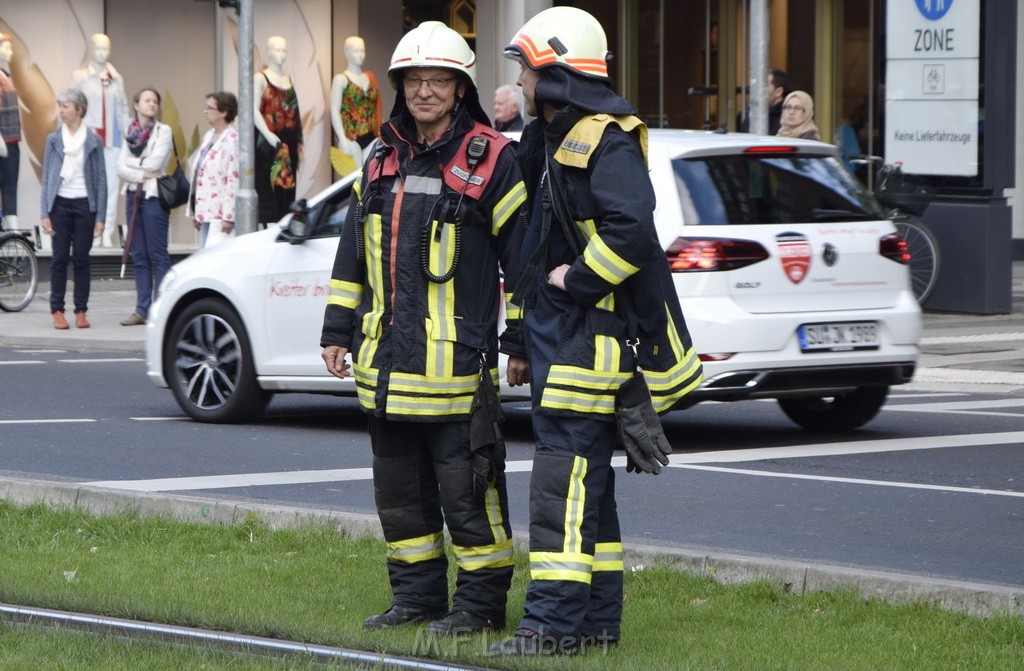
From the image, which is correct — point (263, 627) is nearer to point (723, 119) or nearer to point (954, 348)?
point (954, 348)

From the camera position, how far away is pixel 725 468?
8727mm

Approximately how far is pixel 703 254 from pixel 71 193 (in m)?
8.39

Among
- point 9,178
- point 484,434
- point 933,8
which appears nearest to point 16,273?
point 9,178

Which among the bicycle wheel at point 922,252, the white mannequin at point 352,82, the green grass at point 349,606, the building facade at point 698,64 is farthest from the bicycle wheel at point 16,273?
the green grass at point 349,606

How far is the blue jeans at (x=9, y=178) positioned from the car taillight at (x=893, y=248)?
1307cm

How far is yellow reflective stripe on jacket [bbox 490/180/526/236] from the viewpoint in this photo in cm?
528

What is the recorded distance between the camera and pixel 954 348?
47.0 feet

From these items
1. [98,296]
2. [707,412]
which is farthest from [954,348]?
[98,296]

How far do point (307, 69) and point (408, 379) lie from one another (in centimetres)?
1795

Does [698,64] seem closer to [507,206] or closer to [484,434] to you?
[507,206]

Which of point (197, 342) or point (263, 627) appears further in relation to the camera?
point (197, 342)

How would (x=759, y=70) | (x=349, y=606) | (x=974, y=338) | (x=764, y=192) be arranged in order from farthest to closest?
(x=759, y=70)
(x=974, y=338)
(x=764, y=192)
(x=349, y=606)

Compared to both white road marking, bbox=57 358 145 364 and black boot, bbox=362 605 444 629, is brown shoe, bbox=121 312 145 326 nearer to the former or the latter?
white road marking, bbox=57 358 145 364

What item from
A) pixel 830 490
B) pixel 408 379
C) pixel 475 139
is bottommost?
pixel 830 490
